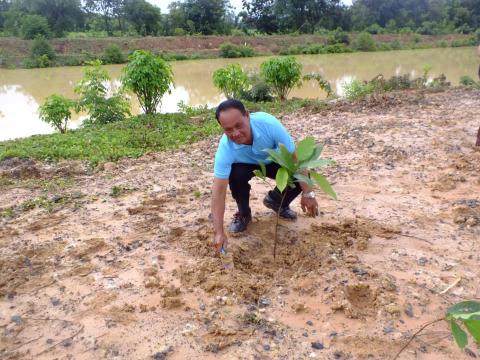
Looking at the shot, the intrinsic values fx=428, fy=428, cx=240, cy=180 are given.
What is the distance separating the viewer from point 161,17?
31.1 metres

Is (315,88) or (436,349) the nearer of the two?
(436,349)

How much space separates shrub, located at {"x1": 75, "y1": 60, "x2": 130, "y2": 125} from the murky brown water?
1627 millimetres

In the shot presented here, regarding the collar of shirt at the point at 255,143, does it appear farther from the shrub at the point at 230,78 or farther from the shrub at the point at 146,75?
the shrub at the point at 230,78

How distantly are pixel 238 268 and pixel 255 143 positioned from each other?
27.8 inches

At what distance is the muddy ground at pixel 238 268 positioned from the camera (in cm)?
187

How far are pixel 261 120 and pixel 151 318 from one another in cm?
116

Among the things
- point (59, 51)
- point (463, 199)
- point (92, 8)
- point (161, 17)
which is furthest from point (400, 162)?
point (92, 8)

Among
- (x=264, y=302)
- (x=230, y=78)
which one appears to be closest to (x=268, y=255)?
(x=264, y=302)

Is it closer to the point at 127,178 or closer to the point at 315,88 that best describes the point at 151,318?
the point at 127,178

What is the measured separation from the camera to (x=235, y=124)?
2143 millimetres

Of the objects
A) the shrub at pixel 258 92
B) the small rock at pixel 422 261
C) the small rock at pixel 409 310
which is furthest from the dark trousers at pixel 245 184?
the shrub at pixel 258 92

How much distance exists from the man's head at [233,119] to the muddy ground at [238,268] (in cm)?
75

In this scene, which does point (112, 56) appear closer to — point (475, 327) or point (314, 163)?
point (314, 163)

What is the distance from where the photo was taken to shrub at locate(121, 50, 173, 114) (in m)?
6.97
